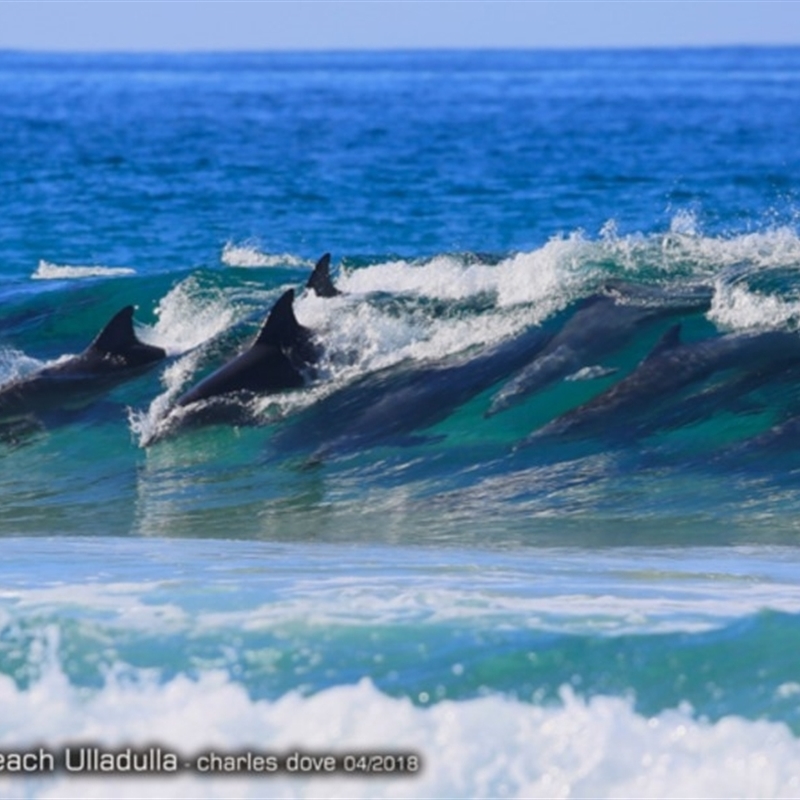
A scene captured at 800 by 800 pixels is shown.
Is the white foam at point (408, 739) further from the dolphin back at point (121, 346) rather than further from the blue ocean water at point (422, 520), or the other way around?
the dolphin back at point (121, 346)

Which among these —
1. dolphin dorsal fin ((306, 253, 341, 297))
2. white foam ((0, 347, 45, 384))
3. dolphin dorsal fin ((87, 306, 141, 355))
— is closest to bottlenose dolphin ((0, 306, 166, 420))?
dolphin dorsal fin ((87, 306, 141, 355))

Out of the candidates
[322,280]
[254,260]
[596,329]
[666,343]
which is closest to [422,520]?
[666,343]

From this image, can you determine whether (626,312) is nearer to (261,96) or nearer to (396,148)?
(396,148)

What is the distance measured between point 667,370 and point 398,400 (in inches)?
79.8

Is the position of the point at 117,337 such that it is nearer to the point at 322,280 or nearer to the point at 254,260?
the point at 322,280

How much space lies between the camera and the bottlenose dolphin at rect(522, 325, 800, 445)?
14.8 m

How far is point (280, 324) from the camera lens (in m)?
16.1

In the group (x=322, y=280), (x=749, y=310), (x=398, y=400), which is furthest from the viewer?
(x=322, y=280)

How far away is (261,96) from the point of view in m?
89.2

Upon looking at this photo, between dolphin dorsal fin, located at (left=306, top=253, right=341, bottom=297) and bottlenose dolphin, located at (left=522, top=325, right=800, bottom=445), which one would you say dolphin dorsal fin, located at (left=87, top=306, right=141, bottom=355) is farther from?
bottlenose dolphin, located at (left=522, top=325, right=800, bottom=445)

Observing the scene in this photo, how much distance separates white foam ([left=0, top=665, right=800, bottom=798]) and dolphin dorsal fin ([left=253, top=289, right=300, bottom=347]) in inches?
294

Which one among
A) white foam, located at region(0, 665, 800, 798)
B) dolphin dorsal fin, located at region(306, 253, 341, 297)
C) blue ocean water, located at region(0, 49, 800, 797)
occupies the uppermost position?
dolphin dorsal fin, located at region(306, 253, 341, 297)

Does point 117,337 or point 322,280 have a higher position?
point 322,280

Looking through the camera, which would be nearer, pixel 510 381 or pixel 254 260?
pixel 510 381
